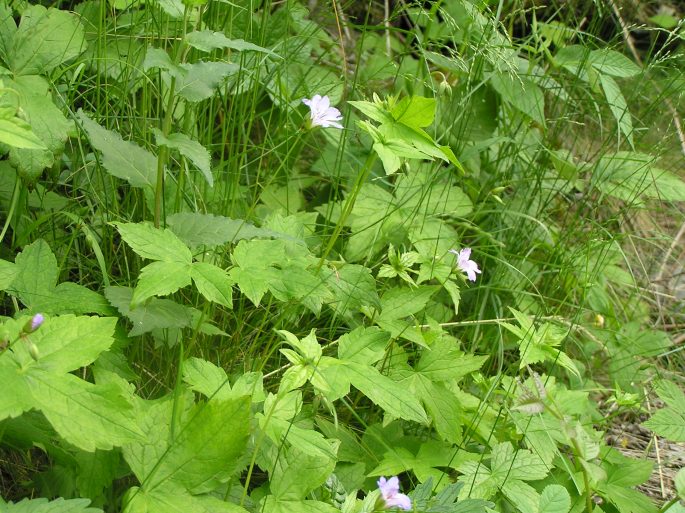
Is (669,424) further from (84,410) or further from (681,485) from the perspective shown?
(84,410)

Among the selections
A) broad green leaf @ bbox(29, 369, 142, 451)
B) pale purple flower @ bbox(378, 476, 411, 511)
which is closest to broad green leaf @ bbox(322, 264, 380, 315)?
pale purple flower @ bbox(378, 476, 411, 511)

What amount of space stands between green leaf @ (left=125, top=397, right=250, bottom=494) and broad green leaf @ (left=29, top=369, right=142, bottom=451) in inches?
5.1

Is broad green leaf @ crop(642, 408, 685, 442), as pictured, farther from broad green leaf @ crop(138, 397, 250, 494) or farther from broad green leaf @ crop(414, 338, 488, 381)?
broad green leaf @ crop(138, 397, 250, 494)

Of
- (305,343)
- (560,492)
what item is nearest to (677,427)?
(560,492)

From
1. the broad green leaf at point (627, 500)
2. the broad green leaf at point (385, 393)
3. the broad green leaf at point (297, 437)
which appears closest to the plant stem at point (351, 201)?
the broad green leaf at point (385, 393)

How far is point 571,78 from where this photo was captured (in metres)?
2.96

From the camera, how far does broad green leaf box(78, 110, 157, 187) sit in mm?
1485

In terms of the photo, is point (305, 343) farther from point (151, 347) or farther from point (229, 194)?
point (229, 194)

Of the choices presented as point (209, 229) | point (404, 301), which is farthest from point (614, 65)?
point (209, 229)

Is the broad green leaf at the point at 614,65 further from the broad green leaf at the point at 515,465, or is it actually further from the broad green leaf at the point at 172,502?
the broad green leaf at the point at 172,502

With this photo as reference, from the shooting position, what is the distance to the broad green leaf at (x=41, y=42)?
1577 mm

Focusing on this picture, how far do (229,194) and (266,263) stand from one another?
1.46 ft

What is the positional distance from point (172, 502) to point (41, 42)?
92 centimetres

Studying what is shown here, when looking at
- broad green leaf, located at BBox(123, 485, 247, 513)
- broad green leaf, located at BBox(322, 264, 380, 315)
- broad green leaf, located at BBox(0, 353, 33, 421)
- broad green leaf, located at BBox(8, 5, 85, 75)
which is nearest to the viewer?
broad green leaf, located at BBox(0, 353, 33, 421)
